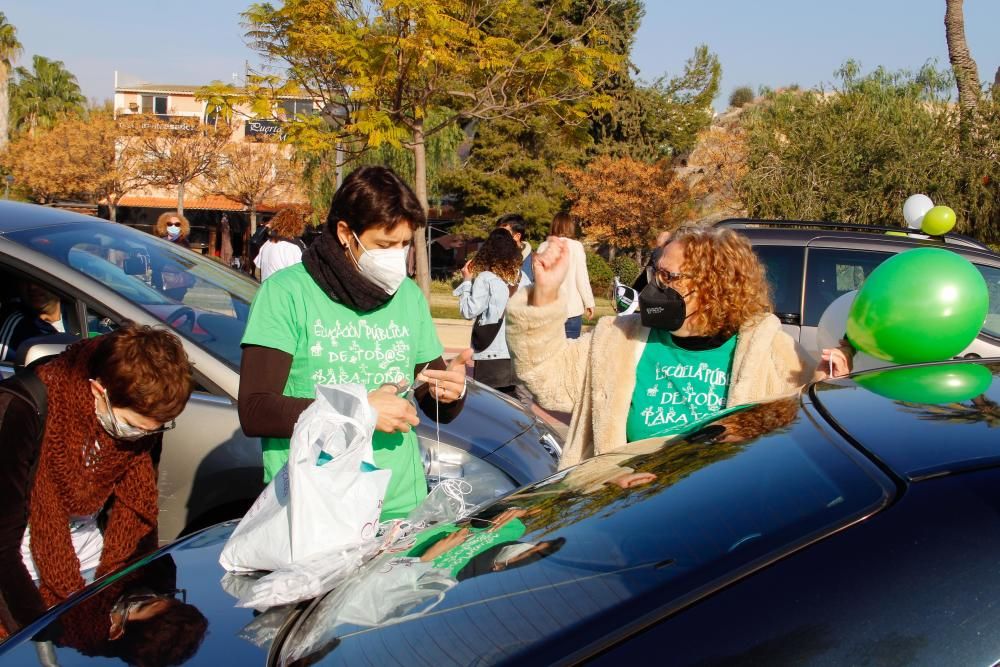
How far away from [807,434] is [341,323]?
1.38 m

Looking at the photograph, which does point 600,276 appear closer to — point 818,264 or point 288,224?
point 288,224

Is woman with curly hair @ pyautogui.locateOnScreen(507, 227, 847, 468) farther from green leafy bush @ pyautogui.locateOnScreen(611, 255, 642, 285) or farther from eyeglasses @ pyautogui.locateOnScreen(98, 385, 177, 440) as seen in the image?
green leafy bush @ pyautogui.locateOnScreen(611, 255, 642, 285)

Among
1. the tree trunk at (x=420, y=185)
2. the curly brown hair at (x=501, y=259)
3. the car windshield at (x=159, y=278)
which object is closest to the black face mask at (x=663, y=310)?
the car windshield at (x=159, y=278)

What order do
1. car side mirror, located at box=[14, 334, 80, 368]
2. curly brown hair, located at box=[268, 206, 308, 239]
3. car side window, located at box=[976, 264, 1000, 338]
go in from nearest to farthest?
car side mirror, located at box=[14, 334, 80, 368] → car side window, located at box=[976, 264, 1000, 338] → curly brown hair, located at box=[268, 206, 308, 239]

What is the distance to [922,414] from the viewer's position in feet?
5.58

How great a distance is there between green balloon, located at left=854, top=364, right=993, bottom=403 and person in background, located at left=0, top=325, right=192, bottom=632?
189 cm

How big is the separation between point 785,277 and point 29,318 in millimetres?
4515

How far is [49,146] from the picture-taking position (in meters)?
39.6

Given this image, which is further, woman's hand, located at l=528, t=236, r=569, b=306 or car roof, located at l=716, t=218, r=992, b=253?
car roof, located at l=716, t=218, r=992, b=253

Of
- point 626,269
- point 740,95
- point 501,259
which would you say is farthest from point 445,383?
point 740,95

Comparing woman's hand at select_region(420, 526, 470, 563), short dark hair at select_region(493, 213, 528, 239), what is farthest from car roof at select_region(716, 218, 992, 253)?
woman's hand at select_region(420, 526, 470, 563)

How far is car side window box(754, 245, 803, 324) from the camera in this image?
618 centimetres

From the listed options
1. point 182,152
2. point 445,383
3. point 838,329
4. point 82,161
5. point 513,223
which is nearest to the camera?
point 445,383

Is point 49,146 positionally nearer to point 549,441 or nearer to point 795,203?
point 795,203
